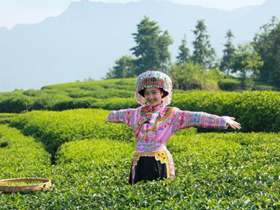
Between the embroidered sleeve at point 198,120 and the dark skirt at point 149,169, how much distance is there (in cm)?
44

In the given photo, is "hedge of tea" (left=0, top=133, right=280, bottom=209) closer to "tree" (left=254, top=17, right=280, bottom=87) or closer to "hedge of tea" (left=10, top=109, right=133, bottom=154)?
"hedge of tea" (left=10, top=109, right=133, bottom=154)

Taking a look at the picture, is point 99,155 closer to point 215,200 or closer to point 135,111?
point 135,111

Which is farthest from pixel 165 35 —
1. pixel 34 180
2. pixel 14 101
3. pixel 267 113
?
pixel 34 180

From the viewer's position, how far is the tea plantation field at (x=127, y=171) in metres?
4.63


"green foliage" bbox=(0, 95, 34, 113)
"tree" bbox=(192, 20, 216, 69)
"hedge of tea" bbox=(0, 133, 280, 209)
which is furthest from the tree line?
"hedge of tea" bbox=(0, 133, 280, 209)

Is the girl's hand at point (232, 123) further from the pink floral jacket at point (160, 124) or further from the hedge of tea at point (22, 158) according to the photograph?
the hedge of tea at point (22, 158)

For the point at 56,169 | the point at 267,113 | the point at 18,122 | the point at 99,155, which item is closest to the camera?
the point at 56,169

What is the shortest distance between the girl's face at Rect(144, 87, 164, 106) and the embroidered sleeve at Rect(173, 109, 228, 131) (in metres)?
0.25

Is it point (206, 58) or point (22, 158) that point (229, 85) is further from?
point (22, 158)

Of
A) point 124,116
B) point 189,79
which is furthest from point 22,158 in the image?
point 189,79

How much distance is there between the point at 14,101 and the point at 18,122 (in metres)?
6.63

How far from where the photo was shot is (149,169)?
5316 millimetres

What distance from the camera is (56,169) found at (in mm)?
8102

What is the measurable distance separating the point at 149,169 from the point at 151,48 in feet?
161
